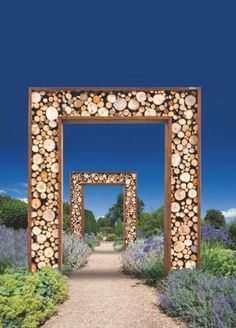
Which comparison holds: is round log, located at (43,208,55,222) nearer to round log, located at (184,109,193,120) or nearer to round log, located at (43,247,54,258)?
round log, located at (43,247,54,258)

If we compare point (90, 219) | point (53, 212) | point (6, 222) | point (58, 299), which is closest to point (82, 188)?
point (6, 222)

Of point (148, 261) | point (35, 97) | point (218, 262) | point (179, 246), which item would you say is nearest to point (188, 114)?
point (179, 246)

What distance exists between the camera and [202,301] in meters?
6.06

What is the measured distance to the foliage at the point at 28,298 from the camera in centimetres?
555

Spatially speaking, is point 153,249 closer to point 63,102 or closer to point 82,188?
point 63,102

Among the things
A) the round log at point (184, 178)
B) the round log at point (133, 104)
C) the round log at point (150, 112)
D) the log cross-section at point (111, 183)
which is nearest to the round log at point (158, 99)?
the round log at point (150, 112)

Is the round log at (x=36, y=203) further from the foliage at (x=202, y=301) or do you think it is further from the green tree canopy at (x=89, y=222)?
the green tree canopy at (x=89, y=222)

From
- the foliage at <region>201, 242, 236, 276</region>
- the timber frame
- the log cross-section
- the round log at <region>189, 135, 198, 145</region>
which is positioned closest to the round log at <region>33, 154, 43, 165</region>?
the timber frame

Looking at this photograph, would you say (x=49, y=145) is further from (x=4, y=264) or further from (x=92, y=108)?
(x=4, y=264)

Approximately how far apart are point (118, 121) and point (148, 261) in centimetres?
328

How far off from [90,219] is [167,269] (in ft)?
60.2

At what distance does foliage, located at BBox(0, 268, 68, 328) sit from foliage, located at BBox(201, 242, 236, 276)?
8.99 feet

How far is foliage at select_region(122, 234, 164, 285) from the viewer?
9.89m

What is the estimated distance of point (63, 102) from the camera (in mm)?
9375
